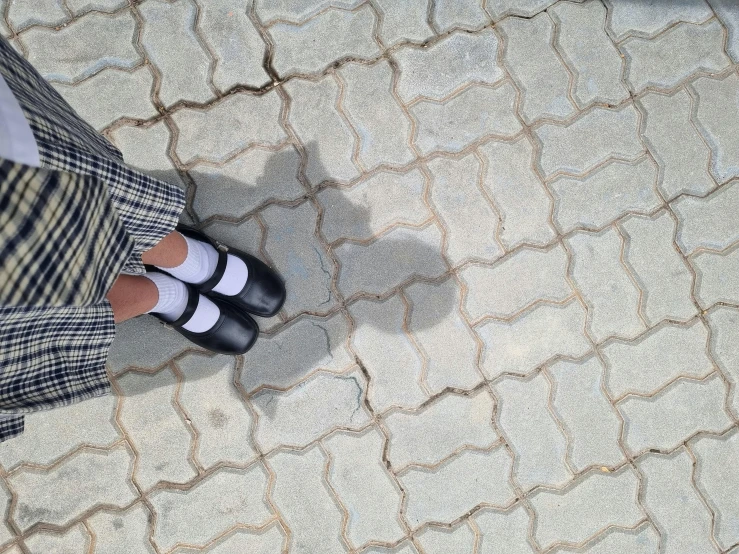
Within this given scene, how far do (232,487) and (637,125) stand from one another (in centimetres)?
219

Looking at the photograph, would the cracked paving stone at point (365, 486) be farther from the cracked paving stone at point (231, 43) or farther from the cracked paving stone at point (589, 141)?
the cracked paving stone at point (231, 43)

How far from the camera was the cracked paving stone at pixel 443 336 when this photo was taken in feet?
7.48

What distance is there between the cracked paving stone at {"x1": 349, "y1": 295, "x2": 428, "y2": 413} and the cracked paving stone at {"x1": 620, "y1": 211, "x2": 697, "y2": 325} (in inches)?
37.8

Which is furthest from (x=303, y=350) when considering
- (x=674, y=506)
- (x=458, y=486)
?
(x=674, y=506)

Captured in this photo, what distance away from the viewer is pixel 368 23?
2320 millimetres

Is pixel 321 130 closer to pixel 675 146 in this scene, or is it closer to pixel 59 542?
pixel 675 146

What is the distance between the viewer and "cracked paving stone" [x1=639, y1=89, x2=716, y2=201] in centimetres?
235

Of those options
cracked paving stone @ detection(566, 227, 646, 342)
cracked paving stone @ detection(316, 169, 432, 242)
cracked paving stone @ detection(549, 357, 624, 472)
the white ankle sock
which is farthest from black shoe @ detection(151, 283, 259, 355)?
cracked paving stone @ detection(566, 227, 646, 342)

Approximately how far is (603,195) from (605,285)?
0.37 m

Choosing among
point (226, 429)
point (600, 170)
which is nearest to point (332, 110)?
point (600, 170)

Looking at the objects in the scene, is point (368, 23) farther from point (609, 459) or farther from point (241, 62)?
point (609, 459)

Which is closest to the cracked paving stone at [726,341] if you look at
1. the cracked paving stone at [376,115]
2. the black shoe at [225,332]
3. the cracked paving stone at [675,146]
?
the cracked paving stone at [675,146]

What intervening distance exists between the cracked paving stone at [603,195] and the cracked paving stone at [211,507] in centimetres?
160

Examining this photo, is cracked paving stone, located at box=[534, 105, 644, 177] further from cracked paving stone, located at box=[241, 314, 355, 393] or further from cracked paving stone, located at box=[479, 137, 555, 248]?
cracked paving stone, located at box=[241, 314, 355, 393]
